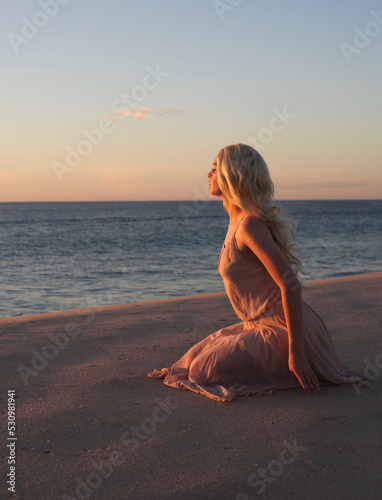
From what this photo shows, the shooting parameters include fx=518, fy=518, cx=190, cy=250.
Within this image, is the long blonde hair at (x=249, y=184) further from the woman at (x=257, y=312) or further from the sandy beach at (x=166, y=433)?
the sandy beach at (x=166, y=433)

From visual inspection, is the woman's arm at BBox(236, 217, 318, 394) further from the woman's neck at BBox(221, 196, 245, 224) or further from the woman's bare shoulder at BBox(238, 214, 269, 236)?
the woman's neck at BBox(221, 196, 245, 224)

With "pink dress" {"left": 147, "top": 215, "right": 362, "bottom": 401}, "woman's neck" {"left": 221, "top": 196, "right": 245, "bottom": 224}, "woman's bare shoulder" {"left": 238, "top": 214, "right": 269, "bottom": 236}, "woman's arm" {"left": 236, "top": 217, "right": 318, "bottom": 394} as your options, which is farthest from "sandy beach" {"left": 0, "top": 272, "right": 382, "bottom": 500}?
"woman's neck" {"left": 221, "top": 196, "right": 245, "bottom": 224}

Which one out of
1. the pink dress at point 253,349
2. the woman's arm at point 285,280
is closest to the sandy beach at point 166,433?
the pink dress at point 253,349

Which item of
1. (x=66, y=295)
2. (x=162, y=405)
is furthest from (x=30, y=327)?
(x=66, y=295)

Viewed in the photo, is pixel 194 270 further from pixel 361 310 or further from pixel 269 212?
pixel 269 212

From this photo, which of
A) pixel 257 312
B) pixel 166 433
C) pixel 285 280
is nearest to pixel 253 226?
pixel 285 280

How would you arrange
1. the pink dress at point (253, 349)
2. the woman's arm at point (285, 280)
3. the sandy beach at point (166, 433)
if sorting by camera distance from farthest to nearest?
the pink dress at point (253, 349)
the woman's arm at point (285, 280)
the sandy beach at point (166, 433)

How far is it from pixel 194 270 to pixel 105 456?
1392 centimetres

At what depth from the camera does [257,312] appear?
373 centimetres

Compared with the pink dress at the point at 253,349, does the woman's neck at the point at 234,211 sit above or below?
above

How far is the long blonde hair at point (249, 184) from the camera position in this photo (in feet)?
11.4

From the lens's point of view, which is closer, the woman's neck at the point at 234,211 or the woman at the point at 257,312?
the woman at the point at 257,312

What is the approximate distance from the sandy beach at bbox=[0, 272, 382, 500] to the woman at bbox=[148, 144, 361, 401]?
14 centimetres

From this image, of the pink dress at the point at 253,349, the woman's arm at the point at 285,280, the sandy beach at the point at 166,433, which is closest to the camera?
the sandy beach at the point at 166,433
